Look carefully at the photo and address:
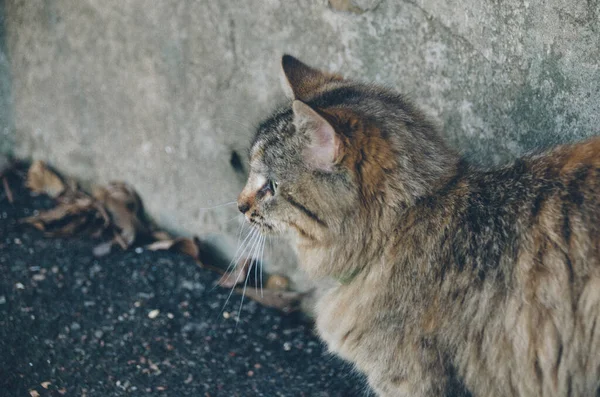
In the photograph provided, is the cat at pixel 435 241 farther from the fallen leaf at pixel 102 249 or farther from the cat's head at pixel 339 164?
the fallen leaf at pixel 102 249

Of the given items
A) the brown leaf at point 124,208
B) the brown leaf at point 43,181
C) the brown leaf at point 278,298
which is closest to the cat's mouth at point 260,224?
the brown leaf at point 278,298

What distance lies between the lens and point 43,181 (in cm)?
477

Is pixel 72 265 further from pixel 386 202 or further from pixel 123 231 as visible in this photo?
pixel 386 202

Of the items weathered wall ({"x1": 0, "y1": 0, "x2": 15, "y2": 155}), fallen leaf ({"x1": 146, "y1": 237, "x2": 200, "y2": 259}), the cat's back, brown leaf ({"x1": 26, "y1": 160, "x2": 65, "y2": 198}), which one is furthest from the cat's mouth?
weathered wall ({"x1": 0, "y1": 0, "x2": 15, "y2": 155})

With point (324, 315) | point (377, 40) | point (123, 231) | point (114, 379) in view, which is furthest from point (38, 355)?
point (377, 40)

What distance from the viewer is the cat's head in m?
2.75

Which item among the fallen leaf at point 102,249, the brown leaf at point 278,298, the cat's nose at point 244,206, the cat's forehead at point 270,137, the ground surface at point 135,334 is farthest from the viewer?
the fallen leaf at point 102,249

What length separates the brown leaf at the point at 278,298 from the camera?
4059 millimetres

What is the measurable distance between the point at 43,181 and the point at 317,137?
2.61 m

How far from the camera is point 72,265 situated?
4219 millimetres

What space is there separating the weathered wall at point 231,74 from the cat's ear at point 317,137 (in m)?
0.90

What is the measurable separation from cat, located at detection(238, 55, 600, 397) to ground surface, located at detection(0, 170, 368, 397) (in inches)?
30.8

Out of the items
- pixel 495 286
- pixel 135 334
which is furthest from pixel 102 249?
pixel 495 286

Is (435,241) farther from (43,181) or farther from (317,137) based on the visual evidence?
(43,181)
